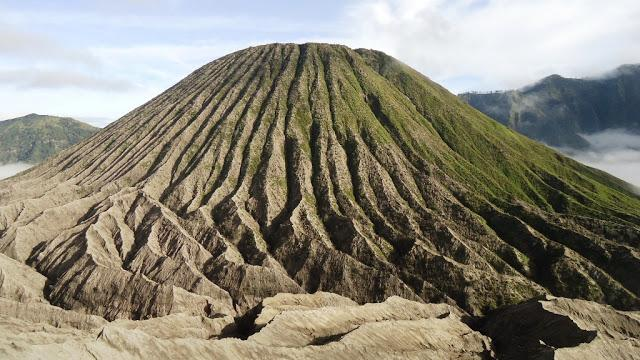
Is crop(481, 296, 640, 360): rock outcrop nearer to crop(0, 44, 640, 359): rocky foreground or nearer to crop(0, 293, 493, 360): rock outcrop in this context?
crop(0, 44, 640, 359): rocky foreground

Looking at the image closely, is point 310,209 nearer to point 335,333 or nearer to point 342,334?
point 335,333

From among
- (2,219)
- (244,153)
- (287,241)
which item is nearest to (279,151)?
(244,153)

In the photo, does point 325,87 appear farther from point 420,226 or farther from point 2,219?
point 2,219

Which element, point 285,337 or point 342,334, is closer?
point 285,337

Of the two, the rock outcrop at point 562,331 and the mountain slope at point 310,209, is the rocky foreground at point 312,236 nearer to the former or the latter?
the rock outcrop at point 562,331

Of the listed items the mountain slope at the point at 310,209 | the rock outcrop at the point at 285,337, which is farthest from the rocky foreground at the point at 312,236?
the mountain slope at the point at 310,209

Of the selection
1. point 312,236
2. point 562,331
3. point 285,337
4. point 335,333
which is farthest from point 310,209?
point 562,331
